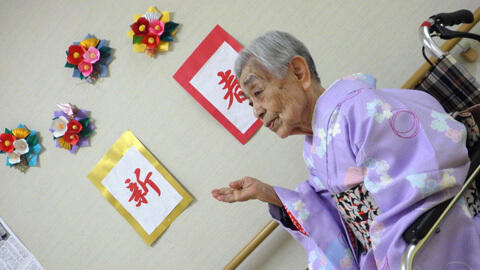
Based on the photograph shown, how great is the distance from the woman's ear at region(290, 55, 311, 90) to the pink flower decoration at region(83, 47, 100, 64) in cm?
104

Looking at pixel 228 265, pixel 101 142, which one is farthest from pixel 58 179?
pixel 228 265

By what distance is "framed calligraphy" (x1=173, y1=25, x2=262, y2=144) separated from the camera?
1.73m

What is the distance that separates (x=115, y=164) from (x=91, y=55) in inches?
18.5

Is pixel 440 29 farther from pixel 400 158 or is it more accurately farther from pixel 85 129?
pixel 85 129

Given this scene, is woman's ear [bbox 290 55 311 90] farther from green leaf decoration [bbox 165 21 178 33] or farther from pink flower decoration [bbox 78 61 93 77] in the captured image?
pink flower decoration [bbox 78 61 93 77]

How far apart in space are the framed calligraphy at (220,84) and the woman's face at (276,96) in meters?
0.50

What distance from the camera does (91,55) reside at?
192 centimetres

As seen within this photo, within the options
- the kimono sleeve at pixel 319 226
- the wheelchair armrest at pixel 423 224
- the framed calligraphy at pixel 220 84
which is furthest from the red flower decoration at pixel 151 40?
the wheelchair armrest at pixel 423 224

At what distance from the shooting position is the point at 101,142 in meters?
1.93

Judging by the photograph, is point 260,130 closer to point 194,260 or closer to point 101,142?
point 194,260

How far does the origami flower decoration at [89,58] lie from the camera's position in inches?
75.2

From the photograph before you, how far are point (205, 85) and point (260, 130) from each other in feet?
0.92

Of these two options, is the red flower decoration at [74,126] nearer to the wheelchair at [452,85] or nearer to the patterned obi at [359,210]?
the patterned obi at [359,210]

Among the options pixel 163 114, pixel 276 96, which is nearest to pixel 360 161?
pixel 276 96
